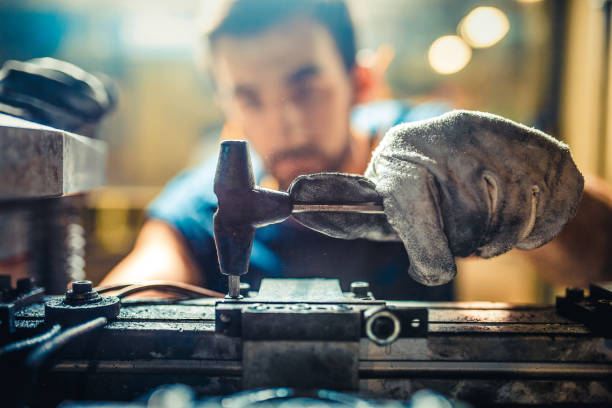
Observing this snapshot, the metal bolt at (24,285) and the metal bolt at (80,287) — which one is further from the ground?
the metal bolt at (80,287)

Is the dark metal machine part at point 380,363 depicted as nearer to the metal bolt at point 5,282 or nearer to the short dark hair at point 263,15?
the metal bolt at point 5,282

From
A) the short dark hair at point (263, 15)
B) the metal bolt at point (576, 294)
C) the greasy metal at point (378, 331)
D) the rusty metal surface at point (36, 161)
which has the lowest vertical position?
the greasy metal at point (378, 331)

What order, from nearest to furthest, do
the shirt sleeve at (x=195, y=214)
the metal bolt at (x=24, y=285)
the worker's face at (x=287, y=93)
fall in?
1. the metal bolt at (x=24, y=285)
2. the worker's face at (x=287, y=93)
3. the shirt sleeve at (x=195, y=214)

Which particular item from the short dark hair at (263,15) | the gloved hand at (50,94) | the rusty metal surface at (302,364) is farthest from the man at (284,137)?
the rusty metal surface at (302,364)

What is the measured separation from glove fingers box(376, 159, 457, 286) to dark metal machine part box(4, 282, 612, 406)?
0.11 meters

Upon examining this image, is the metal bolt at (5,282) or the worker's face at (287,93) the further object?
the worker's face at (287,93)

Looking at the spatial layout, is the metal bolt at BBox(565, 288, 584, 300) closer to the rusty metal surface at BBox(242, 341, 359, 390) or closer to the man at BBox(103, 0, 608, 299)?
the rusty metal surface at BBox(242, 341, 359, 390)

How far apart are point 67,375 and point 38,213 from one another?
0.83m

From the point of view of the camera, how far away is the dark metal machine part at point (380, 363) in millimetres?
664

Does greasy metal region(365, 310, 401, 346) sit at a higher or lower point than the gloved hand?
lower

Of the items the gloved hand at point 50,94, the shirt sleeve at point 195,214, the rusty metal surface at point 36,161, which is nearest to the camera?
the rusty metal surface at point 36,161

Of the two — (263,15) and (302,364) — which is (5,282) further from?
(263,15)

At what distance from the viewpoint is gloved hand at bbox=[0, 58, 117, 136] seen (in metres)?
0.95

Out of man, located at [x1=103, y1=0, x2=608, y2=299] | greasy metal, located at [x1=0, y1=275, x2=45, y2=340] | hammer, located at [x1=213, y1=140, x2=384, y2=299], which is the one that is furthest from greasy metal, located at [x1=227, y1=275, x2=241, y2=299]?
man, located at [x1=103, y1=0, x2=608, y2=299]
